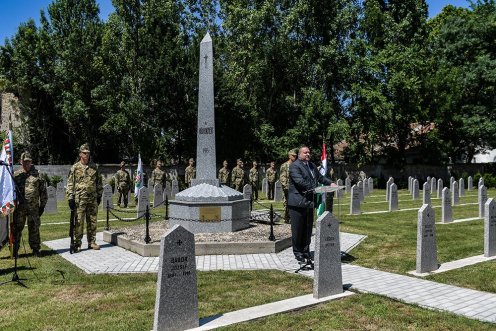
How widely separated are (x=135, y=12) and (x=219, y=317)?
31731mm

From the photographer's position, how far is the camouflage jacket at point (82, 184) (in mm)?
10828

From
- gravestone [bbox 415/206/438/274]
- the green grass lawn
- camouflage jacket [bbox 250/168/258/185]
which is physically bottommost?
the green grass lawn

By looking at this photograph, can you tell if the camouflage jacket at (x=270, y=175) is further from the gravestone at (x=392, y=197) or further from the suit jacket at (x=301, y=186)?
the suit jacket at (x=301, y=186)

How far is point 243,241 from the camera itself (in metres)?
10.8

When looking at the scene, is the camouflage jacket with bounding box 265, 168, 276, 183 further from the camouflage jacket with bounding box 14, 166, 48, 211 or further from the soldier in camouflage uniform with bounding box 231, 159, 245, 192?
the camouflage jacket with bounding box 14, 166, 48, 211

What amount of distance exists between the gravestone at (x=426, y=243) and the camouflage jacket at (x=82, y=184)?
6890 millimetres

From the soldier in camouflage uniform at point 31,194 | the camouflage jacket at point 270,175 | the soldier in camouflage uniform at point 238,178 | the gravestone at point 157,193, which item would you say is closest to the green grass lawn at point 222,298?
the soldier in camouflage uniform at point 31,194

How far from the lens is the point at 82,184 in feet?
35.6

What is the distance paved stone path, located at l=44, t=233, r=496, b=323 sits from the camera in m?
6.66

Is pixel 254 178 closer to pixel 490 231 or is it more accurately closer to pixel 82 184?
pixel 82 184

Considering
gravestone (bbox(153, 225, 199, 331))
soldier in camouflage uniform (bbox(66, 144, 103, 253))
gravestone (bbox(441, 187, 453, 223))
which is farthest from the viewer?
gravestone (bbox(441, 187, 453, 223))

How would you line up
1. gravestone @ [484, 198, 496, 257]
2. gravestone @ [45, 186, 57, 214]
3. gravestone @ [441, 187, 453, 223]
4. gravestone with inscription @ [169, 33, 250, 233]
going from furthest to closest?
gravestone @ [45, 186, 57, 214] < gravestone @ [441, 187, 453, 223] < gravestone with inscription @ [169, 33, 250, 233] < gravestone @ [484, 198, 496, 257]

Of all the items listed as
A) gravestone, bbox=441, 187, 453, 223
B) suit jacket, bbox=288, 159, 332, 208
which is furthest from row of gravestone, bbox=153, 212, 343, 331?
gravestone, bbox=441, 187, 453, 223

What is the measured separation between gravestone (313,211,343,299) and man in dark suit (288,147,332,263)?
160cm
